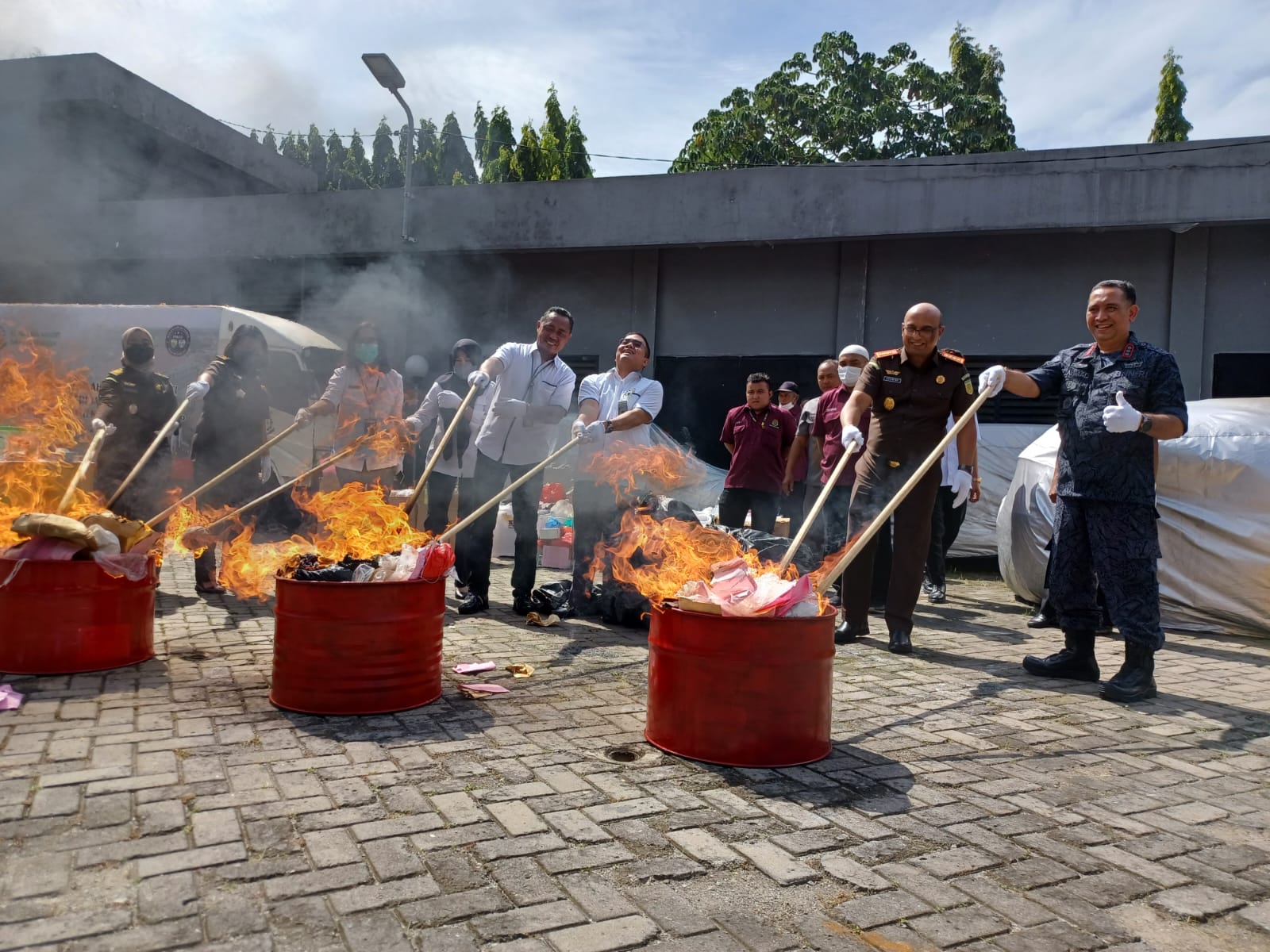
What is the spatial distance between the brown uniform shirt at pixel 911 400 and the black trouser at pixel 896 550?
7.1 inches

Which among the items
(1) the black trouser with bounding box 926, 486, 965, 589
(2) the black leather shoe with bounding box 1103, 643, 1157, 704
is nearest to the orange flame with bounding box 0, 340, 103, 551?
(2) the black leather shoe with bounding box 1103, 643, 1157, 704

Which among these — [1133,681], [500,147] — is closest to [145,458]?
[1133,681]

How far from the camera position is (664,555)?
5504mm

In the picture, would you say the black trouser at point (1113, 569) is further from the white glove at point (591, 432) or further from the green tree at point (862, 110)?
the green tree at point (862, 110)

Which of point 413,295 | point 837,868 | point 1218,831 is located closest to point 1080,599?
point 1218,831

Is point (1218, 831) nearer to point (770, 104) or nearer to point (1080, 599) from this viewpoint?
point (1080, 599)

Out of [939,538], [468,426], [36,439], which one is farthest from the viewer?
[939,538]

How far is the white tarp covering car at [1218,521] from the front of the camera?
659cm

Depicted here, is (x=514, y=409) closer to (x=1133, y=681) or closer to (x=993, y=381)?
(x=993, y=381)

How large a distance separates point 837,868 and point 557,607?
4149mm

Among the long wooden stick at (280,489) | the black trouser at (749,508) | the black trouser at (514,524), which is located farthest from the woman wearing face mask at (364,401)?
the black trouser at (749,508)

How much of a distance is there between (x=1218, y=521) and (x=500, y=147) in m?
30.3

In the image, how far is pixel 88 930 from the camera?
84.7 inches

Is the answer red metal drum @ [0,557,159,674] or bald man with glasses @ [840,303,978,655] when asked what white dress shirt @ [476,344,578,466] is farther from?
red metal drum @ [0,557,159,674]
